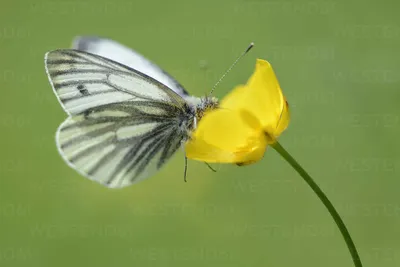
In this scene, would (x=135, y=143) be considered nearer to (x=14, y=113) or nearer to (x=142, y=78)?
(x=142, y=78)

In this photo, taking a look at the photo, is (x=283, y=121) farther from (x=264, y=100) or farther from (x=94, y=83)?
(x=94, y=83)

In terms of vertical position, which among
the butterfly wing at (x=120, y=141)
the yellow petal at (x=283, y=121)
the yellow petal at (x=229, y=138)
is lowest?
the butterfly wing at (x=120, y=141)

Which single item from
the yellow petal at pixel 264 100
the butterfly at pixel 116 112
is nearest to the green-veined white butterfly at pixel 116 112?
the butterfly at pixel 116 112

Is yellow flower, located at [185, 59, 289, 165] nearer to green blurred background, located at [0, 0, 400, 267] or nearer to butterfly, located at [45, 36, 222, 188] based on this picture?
butterfly, located at [45, 36, 222, 188]

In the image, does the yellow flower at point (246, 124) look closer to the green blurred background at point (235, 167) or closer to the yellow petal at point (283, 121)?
the yellow petal at point (283, 121)

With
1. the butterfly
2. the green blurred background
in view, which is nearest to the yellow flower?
Answer: the butterfly

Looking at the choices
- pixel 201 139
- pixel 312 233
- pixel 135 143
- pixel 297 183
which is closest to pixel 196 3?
pixel 297 183

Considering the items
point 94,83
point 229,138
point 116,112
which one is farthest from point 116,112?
point 229,138
